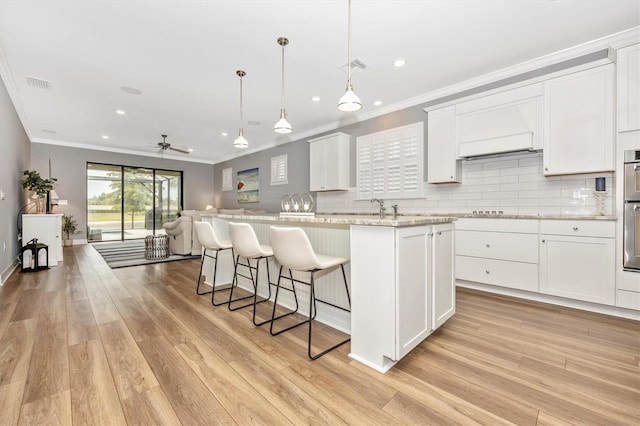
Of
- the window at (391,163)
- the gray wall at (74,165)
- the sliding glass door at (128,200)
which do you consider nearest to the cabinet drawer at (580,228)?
the window at (391,163)

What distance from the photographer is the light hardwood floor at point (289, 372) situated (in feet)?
4.49

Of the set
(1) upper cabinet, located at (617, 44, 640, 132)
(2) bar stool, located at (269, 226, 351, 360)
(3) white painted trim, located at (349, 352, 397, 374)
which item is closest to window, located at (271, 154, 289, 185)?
(2) bar stool, located at (269, 226, 351, 360)

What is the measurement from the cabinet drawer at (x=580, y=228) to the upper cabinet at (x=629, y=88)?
36.4 inches

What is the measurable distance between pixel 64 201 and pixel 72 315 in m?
6.78

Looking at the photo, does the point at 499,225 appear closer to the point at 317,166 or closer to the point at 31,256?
the point at 317,166

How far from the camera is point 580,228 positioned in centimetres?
274

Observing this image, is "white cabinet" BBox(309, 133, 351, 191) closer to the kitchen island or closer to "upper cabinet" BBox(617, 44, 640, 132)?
the kitchen island

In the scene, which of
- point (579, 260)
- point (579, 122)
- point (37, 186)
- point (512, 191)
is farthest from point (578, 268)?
point (37, 186)

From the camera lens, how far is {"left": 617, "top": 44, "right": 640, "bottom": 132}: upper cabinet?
259cm

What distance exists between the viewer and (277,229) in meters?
1.98

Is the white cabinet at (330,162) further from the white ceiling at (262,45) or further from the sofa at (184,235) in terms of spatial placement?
the sofa at (184,235)

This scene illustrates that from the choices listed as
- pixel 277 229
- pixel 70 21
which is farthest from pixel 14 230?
pixel 277 229

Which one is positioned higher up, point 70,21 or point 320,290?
point 70,21

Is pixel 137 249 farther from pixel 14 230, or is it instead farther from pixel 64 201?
pixel 64 201
